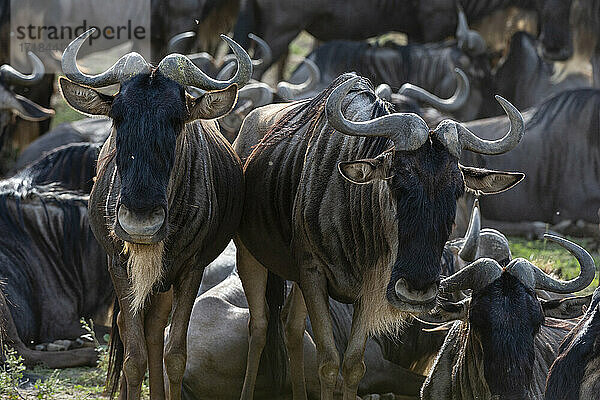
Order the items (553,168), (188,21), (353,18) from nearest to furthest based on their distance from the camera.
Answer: (553,168)
(188,21)
(353,18)

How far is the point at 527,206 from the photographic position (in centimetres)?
949

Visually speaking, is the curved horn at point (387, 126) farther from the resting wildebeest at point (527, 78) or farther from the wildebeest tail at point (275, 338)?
the resting wildebeest at point (527, 78)

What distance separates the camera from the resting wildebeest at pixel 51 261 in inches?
279

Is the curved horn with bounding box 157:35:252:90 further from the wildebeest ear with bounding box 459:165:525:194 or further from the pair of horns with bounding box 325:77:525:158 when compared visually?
the wildebeest ear with bounding box 459:165:525:194

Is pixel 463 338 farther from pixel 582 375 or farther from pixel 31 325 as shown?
pixel 31 325

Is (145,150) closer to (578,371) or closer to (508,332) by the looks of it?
(508,332)

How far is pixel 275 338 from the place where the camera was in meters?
5.73

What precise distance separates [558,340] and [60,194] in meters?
3.89

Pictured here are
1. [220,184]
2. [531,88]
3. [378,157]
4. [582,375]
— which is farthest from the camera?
[531,88]

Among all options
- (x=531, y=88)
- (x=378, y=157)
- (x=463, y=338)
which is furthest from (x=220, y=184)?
(x=531, y=88)

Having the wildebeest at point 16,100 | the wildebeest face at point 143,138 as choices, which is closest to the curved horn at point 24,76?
the wildebeest at point 16,100

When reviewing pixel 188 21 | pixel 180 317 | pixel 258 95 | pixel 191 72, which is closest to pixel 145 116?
pixel 191 72

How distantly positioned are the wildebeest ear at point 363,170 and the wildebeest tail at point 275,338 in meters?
1.51

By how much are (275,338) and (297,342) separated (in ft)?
0.71
